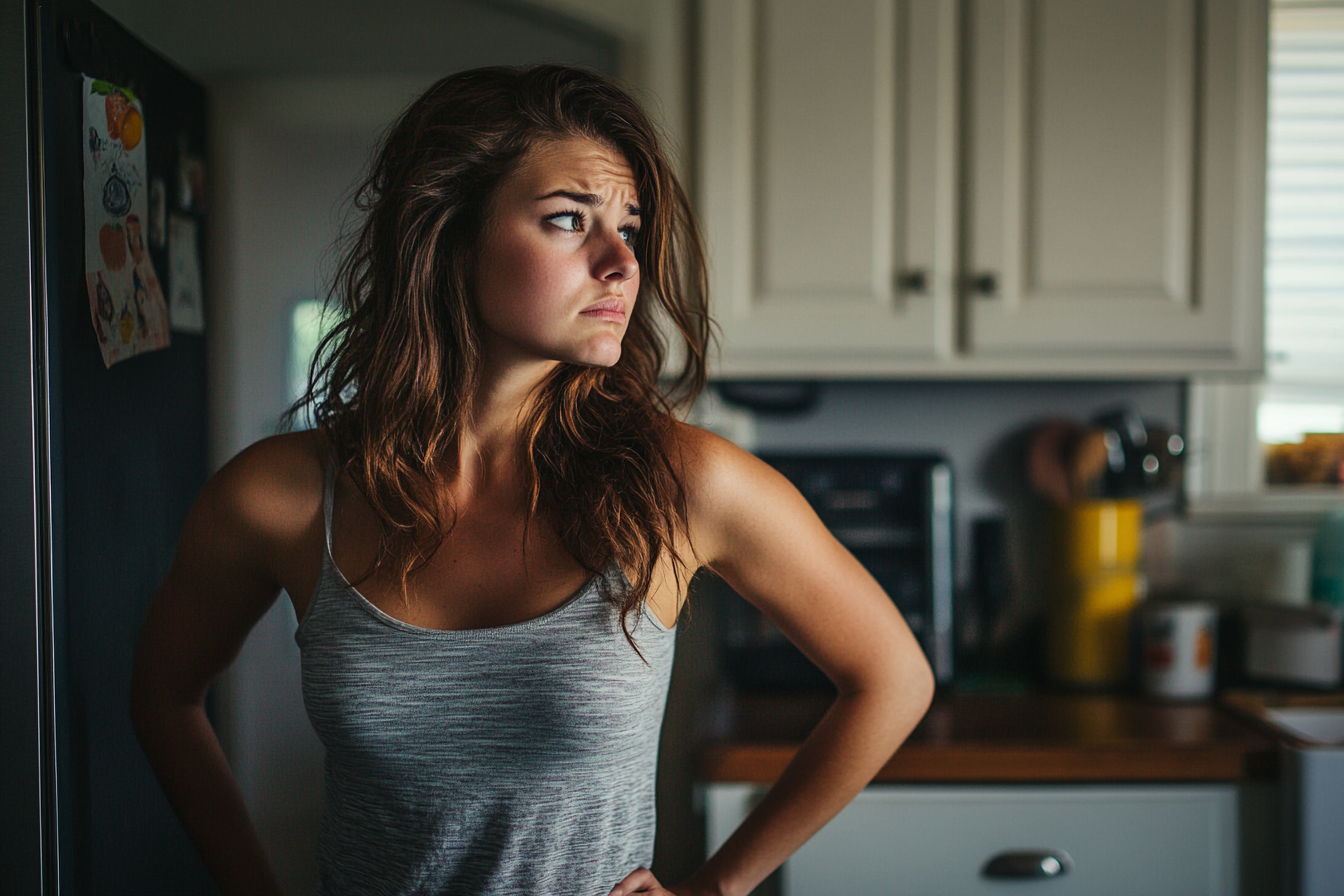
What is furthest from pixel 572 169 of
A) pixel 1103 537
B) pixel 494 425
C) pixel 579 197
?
pixel 1103 537

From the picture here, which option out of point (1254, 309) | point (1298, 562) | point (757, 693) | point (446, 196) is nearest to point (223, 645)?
point (446, 196)

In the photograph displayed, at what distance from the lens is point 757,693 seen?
163cm

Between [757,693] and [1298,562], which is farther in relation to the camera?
[1298,562]

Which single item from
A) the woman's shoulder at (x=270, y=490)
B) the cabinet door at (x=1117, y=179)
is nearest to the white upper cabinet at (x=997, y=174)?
the cabinet door at (x=1117, y=179)

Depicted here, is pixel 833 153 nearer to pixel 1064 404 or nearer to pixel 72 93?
pixel 1064 404

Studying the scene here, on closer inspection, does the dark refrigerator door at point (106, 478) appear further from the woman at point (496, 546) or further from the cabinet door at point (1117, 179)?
the cabinet door at point (1117, 179)

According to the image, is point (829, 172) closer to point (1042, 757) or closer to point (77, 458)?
point (1042, 757)

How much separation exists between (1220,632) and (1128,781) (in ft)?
1.77

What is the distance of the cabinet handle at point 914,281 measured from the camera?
1.51 metres

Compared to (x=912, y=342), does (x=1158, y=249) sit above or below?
above

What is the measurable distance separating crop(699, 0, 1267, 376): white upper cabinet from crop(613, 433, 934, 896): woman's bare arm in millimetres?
653

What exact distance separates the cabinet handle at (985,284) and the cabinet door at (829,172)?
0.16 ft

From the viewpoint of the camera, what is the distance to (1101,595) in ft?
5.57

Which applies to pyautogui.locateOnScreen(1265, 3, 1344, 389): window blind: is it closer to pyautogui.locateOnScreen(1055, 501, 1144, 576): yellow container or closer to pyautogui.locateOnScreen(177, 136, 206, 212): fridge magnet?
pyautogui.locateOnScreen(1055, 501, 1144, 576): yellow container
